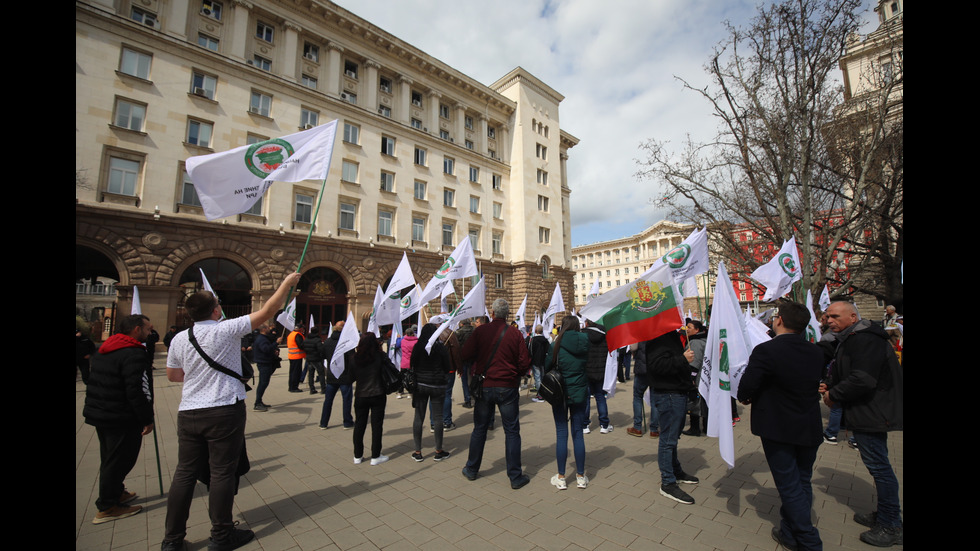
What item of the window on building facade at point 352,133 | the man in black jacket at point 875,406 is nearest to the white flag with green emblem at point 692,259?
the man in black jacket at point 875,406

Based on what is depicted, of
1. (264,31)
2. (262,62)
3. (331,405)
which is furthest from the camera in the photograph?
(264,31)

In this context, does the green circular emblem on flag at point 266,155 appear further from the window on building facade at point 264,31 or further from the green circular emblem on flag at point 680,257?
the window on building facade at point 264,31

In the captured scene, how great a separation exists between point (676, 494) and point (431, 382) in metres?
3.32

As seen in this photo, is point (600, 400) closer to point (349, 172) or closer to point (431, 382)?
point (431, 382)

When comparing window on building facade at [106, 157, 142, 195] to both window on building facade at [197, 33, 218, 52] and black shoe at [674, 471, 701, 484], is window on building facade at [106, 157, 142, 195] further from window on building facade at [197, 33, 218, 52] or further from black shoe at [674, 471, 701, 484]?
black shoe at [674, 471, 701, 484]

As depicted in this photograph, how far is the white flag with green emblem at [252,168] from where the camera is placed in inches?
163

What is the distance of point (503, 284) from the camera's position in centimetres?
3322

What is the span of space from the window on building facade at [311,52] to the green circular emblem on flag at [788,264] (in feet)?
89.5

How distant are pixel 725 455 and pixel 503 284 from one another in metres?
29.3

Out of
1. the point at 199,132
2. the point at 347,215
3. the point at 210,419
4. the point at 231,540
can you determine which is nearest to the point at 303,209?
the point at 347,215

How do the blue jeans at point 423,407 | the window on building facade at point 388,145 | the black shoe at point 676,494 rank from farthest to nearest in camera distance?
the window on building facade at point 388,145 → the blue jeans at point 423,407 → the black shoe at point 676,494

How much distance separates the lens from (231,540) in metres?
3.55

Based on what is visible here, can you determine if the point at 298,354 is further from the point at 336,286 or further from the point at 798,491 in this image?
the point at 336,286

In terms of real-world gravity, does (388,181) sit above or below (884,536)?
above
